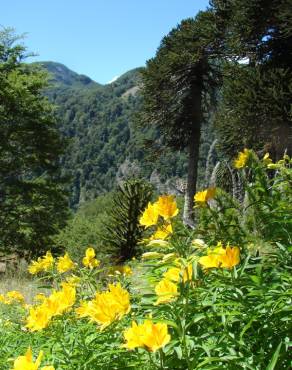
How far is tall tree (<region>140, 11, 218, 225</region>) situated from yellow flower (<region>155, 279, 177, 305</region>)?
479 inches

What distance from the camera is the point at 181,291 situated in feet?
4.81

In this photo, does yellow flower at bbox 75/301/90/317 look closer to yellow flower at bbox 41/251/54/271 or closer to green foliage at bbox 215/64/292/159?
yellow flower at bbox 41/251/54/271

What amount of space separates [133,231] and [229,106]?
14.2ft

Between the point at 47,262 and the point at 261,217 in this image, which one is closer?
the point at 261,217

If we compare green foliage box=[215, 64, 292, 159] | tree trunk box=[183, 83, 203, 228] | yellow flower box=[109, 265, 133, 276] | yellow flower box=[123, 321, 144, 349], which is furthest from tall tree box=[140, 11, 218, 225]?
yellow flower box=[123, 321, 144, 349]

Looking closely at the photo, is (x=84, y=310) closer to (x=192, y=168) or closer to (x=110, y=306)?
(x=110, y=306)

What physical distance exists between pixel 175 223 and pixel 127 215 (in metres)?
10.7

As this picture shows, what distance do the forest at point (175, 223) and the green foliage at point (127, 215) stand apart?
37 mm

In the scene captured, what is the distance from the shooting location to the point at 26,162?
17609mm

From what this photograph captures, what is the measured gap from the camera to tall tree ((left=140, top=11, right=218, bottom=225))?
14820 mm

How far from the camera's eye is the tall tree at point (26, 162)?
1711 cm

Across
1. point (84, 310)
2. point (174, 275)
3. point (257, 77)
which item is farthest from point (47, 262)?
point (257, 77)

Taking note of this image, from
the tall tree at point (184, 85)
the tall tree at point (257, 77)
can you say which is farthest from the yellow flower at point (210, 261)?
→ the tall tree at point (184, 85)

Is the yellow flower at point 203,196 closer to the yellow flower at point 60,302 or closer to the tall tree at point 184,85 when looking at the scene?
the yellow flower at point 60,302
